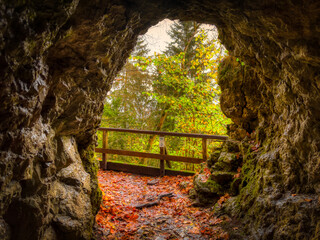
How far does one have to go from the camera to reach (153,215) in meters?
4.45

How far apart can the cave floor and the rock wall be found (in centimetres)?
53

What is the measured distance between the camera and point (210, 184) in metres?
5.07

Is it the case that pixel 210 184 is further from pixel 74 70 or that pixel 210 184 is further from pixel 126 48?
pixel 74 70

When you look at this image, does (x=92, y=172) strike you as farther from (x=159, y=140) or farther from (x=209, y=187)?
(x=159, y=140)

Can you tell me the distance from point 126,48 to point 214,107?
271 inches

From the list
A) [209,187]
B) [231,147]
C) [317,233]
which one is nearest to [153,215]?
[209,187]

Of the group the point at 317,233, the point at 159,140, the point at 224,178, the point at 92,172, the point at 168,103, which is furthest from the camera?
the point at 168,103

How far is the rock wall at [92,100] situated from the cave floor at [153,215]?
53cm

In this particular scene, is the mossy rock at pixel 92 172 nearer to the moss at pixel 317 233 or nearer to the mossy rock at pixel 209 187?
the mossy rock at pixel 209 187

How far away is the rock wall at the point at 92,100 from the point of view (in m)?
1.94

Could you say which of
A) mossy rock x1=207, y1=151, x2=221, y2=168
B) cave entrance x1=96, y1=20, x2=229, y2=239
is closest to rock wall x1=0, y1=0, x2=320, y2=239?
cave entrance x1=96, y1=20, x2=229, y2=239

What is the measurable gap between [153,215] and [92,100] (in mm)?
2642

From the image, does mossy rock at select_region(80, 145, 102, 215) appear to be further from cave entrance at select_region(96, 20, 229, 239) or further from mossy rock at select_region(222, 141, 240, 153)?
mossy rock at select_region(222, 141, 240, 153)

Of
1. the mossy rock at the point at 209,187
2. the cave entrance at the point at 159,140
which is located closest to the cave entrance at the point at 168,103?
the cave entrance at the point at 159,140
